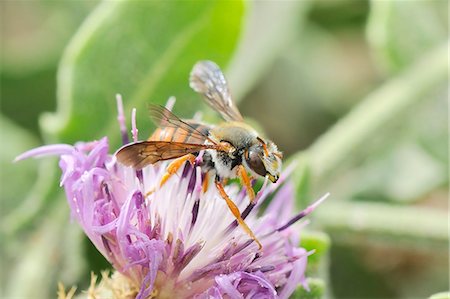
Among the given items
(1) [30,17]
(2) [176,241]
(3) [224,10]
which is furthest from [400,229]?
(1) [30,17]

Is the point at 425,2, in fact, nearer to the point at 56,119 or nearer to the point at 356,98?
the point at 356,98

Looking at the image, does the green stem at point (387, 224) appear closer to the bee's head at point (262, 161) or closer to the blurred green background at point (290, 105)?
the blurred green background at point (290, 105)

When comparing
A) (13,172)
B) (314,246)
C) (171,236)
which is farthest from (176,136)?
(13,172)

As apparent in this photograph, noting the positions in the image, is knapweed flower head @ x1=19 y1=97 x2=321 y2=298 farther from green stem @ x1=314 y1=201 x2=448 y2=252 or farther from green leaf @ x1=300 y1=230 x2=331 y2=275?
green stem @ x1=314 y1=201 x2=448 y2=252

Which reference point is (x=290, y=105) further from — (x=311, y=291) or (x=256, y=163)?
(x=256, y=163)

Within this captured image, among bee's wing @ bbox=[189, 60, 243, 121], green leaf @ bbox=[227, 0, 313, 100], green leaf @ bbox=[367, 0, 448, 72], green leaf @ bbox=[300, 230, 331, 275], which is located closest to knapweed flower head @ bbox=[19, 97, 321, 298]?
green leaf @ bbox=[300, 230, 331, 275]

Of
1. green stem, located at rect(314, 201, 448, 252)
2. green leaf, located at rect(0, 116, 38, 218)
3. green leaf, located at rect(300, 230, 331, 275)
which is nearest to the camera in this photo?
green leaf, located at rect(300, 230, 331, 275)

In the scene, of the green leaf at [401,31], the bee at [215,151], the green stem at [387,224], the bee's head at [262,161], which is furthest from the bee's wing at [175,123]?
the green leaf at [401,31]
